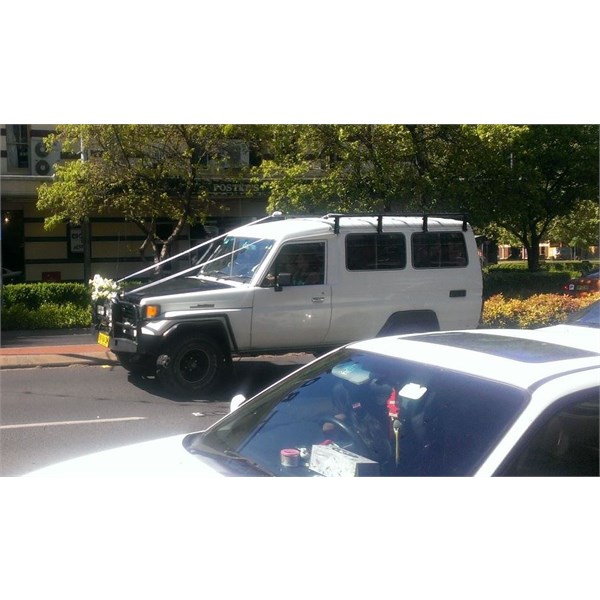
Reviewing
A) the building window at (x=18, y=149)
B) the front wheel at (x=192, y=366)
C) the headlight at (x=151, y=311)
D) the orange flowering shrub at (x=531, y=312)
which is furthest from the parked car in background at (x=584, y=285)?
the building window at (x=18, y=149)

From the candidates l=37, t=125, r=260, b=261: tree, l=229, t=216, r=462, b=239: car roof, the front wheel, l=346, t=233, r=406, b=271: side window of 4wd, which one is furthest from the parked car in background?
the front wheel

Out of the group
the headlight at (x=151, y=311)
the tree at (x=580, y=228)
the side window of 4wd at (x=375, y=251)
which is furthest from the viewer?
the tree at (x=580, y=228)

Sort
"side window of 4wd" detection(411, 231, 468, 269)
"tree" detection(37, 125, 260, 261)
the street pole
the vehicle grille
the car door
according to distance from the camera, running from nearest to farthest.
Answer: the vehicle grille < the car door < "side window of 4wd" detection(411, 231, 468, 269) < "tree" detection(37, 125, 260, 261) < the street pole

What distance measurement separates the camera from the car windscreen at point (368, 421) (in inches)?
135

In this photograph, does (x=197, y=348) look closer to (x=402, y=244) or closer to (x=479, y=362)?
(x=402, y=244)

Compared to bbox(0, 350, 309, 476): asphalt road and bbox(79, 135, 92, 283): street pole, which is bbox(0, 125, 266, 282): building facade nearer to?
bbox(79, 135, 92, 283): street pole

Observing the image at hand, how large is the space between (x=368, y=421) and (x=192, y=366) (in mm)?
7009

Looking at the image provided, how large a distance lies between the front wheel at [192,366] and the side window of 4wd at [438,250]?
2997 mm

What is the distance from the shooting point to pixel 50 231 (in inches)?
969

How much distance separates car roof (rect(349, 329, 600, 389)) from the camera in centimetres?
346

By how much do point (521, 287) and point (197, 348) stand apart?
10736mm

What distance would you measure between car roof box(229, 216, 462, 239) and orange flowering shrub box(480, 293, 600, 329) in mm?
1791

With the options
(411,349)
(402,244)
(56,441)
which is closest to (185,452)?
(411,349)

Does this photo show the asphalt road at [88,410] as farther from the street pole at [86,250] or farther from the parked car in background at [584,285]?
the street pole at [86,250]
